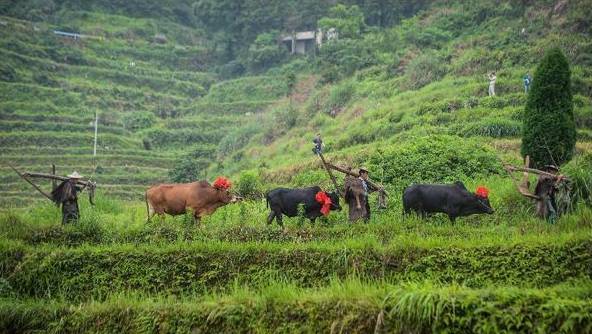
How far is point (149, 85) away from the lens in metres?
50.7

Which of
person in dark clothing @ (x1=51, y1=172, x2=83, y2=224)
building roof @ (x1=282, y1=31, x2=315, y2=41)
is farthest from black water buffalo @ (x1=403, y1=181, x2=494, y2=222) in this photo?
building roof @ (x1=282, y1=31, x2=315, y2=41)

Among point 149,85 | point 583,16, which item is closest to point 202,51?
point 149,85

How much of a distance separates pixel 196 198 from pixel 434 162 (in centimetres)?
639

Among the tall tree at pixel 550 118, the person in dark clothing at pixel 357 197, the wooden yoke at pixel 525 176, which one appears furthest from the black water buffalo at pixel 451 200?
the tall tree at pixel 550 118

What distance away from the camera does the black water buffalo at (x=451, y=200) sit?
11812 mm

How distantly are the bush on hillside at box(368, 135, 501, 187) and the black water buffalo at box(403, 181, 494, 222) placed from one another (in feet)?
12.8

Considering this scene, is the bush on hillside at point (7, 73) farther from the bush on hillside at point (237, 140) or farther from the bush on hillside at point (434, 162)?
the bush on hillside at point (434, 162)

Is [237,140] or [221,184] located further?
[237,140]

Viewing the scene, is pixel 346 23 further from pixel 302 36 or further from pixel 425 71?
pixel 425 71

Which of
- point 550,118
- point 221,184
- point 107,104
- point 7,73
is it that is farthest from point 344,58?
point 221,184

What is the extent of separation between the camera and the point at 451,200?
38.8 ft

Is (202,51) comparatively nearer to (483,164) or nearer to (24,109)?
(24,109)

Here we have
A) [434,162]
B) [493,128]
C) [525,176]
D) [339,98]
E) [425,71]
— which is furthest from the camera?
[339,98]

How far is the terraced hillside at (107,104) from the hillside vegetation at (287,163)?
158 millimetres
